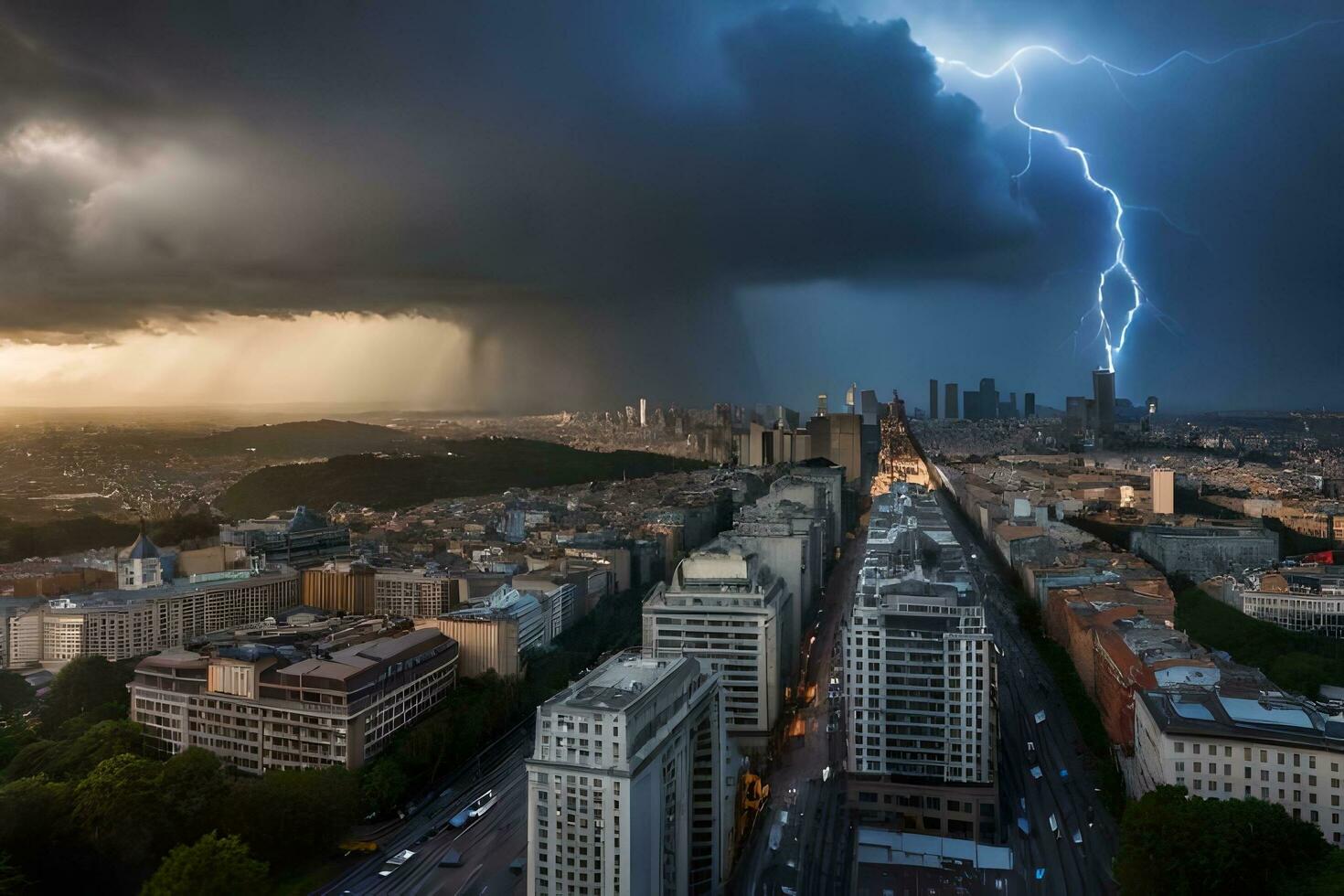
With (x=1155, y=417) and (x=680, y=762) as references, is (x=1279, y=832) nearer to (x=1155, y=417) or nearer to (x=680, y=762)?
(x=680, y=762)

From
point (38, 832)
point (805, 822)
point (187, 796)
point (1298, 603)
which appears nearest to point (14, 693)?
point (38, 832)

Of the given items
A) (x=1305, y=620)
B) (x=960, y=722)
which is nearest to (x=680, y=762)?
(x=960, y=722)

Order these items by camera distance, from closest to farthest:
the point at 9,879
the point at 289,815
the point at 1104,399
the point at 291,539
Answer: the point at 9,879
the point at 289,815
the point at 291,539
the point at 1104,399

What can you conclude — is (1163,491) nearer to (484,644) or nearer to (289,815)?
(484,644)

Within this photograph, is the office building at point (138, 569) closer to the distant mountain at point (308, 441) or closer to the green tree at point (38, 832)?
the distant mountain at point (308, 441)

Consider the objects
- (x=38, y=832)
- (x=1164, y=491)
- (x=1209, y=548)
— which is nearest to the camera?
(x=38, y=832)

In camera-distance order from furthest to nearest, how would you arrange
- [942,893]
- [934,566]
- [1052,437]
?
1. [1052,437]
2. [934,566]
3. [942,893]

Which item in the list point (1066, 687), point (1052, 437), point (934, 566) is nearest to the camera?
point (934, 566)
